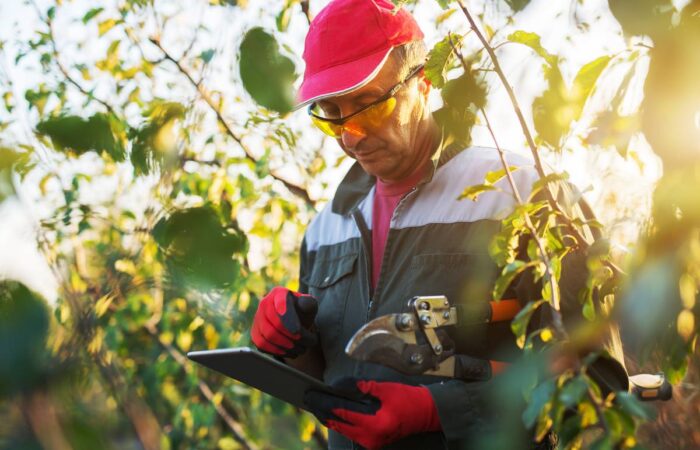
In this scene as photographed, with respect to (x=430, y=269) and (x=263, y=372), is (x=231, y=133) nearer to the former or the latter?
(x=430, y=269)

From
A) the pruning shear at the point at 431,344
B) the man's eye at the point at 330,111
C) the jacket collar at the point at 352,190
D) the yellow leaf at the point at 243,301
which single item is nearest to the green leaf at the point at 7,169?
the pruning shear at the point at 431,344

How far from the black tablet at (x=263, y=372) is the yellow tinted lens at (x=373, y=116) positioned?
1.96ft

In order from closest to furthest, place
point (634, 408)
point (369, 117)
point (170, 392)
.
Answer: point (634, 408)
point (369, 117)
point (170, 392)

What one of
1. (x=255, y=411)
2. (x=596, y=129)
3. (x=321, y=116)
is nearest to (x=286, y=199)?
(x=255, y=411)

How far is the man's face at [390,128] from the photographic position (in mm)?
1803

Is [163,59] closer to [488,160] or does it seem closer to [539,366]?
[488,160]

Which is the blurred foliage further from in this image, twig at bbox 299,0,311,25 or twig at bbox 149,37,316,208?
twig at bbox 299,0,311,25

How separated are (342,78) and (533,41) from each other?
0.81 meters

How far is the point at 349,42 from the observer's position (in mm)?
1808

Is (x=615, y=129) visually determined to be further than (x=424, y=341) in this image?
No

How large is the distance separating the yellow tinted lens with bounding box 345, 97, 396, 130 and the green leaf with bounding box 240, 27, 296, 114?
8.7 inches

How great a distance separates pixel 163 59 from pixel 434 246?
1424mm

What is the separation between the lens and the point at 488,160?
1.81 meters

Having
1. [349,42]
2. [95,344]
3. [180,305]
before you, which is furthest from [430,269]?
[180,305]
